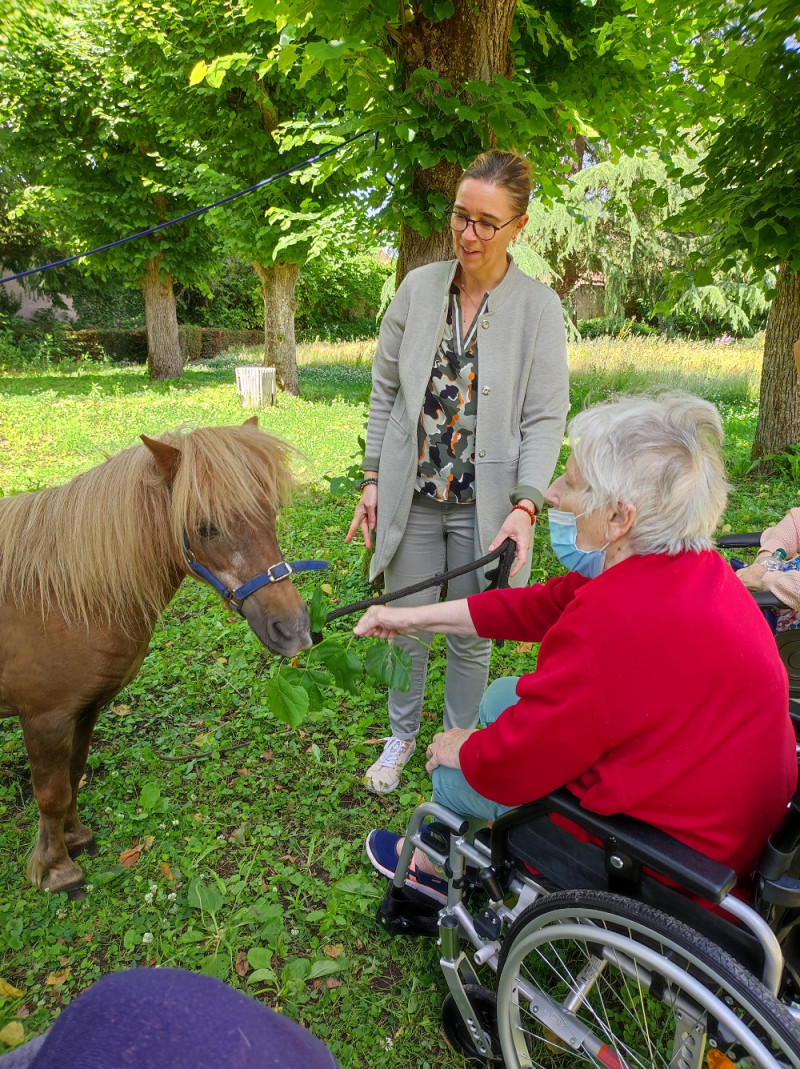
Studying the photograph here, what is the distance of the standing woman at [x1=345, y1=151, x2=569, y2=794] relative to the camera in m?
2.26

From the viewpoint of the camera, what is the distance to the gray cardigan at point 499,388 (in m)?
2.35

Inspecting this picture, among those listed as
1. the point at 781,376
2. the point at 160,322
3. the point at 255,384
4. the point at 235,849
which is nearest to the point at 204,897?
the point at 235,849

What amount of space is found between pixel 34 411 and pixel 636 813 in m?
11.8

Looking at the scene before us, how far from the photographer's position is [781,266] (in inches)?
254

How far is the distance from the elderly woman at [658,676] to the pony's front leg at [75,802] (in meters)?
1.84

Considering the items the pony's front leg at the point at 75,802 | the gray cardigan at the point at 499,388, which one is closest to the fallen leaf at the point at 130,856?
the pony's front leg at the point at 75,802

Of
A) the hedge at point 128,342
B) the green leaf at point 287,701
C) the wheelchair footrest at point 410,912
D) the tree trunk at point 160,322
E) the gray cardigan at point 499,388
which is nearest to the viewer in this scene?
the green leaf at point 287,701

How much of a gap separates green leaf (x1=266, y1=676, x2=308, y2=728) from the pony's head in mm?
132

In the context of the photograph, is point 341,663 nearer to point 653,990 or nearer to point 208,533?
point 208,533

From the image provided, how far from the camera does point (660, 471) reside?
1381 millimetres

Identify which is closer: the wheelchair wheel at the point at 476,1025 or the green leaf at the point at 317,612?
the wheelchair wheel at the point at 476,1025

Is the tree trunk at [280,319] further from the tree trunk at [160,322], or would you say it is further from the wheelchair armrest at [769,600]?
the wheelchair armrest at [769,600]

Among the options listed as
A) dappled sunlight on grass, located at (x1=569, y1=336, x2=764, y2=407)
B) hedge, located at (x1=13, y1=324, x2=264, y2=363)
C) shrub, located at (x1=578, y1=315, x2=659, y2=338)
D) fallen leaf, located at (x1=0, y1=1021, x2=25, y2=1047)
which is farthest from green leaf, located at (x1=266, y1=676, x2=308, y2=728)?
hedge, located at (x1=13, y1=324, x2=264, y2=363)

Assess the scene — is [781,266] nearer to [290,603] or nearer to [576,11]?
[576,11]
